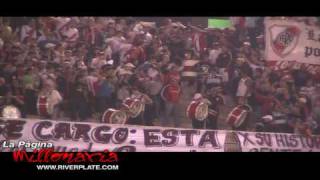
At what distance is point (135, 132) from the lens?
23.9 feet

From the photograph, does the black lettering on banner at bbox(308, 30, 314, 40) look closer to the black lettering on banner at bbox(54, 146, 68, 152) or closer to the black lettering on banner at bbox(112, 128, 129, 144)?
the black lettering on banner at bbox(112, 128, 129, 144)

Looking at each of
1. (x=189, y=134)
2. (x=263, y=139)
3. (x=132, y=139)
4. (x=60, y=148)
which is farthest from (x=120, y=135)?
(x=263, y=139)

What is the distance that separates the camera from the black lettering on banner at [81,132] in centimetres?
720

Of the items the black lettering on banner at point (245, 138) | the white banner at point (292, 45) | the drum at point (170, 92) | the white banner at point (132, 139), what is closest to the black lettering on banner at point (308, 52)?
the white banner at point (292, 45)

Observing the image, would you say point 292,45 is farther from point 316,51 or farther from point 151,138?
point 151,138

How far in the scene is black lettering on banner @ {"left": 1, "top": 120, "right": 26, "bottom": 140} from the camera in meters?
7.09

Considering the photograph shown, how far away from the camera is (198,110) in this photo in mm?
7406

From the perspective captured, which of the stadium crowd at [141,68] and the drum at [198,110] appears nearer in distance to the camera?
the stadium crowd at [141,68]

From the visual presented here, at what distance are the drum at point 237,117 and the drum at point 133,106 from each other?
1.04m

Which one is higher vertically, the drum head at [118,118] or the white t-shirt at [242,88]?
the white t-shirt at [242,88]

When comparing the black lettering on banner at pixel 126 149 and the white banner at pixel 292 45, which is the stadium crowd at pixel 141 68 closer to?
the white banner at pixel 292 45

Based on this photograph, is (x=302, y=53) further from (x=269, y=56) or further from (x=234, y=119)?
(x=234, y=119)

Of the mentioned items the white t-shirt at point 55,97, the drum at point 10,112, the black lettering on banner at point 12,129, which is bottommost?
the black lettering on banner at point 12,129
